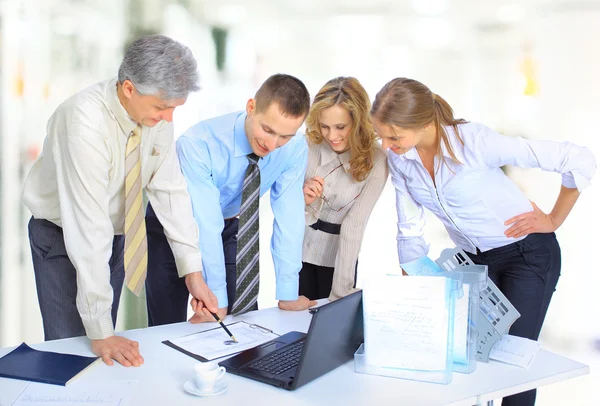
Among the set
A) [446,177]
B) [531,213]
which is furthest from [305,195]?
[531,213]

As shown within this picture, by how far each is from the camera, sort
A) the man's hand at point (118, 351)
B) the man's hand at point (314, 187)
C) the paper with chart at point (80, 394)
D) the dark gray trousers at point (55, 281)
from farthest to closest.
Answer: the man's hand at point (314, 187) < the dark gray trousers at point (55, 281) < the man's hand at point (118, 351) < the paper with chart at point (80, 394)

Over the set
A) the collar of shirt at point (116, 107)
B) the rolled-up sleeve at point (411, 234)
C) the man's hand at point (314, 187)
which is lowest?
the rolled-up sleeve at point (411, 234)

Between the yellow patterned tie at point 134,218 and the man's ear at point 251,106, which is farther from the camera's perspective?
the man's ear at point 251,106

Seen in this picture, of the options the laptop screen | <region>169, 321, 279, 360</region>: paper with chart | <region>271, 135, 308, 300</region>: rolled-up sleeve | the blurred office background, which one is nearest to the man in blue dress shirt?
<region>271, 135, 308, 300</region>: rolled-up sleeve

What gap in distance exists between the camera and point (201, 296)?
6.09ft

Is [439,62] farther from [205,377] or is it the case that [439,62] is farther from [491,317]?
[205,377]

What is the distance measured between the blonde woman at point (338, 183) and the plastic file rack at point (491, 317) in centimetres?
65

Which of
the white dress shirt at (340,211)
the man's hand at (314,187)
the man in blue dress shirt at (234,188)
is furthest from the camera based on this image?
the man's hand at (314,187)

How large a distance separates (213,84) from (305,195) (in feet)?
5.82

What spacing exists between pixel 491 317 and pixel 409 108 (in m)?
0.69

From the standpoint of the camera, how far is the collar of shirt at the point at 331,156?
2.39 m

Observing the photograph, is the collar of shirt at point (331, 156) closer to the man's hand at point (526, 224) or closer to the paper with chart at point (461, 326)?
the man's hand at point (526, 224)

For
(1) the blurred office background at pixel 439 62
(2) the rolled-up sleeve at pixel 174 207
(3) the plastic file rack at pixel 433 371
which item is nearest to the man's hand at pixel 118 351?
(2) the rolled-up sleeve at pixel 174 207

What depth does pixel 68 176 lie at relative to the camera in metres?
1.56
